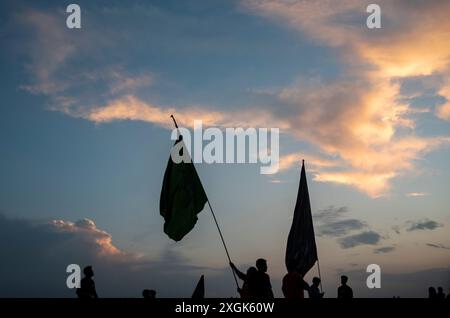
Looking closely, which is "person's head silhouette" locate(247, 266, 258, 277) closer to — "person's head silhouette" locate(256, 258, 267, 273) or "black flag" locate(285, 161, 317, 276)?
"person's head silhouette" locate(256, 258, 267, 273)

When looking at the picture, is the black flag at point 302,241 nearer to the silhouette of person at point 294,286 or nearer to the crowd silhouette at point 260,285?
the crowd silhouette at point 260,285

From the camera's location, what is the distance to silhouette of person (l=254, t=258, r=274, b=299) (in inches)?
575

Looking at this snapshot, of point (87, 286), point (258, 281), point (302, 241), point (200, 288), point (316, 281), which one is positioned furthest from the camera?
point (302, 241)

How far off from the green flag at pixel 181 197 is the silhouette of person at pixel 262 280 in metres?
→ 5.18

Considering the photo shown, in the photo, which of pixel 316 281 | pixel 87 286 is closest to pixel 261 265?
pixel 87 286

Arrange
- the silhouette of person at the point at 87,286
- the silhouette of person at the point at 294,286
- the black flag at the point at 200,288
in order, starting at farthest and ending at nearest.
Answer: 1. the black flag at the point at 200,288
2. the silhouette of person at the point at 87,286
3. the silhouette of person at the point at 294,286

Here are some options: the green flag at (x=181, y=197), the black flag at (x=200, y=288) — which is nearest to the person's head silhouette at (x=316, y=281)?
the black flag at (x=200, y=288)

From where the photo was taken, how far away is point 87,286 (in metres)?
16.6

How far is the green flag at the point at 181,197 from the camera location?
64.2 feet

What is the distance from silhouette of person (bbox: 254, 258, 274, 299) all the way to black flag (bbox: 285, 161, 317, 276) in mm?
9418

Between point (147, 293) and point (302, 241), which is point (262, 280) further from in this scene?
point (302, 241)

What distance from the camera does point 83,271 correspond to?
1677cm

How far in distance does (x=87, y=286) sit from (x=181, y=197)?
4.48 meters
